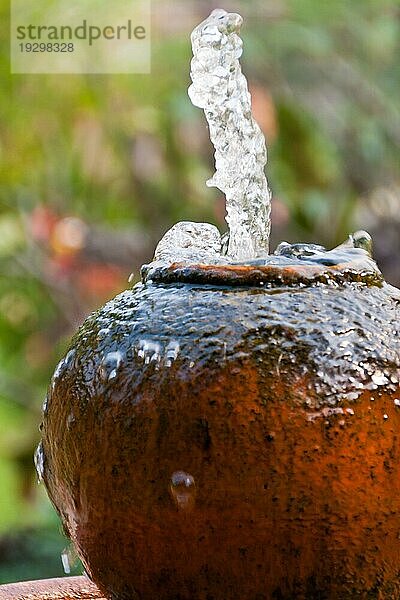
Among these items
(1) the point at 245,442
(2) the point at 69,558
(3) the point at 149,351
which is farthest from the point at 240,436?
(2) the point at 69,558

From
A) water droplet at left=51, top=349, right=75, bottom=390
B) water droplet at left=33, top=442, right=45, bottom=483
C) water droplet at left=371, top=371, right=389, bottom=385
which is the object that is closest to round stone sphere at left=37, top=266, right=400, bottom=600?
water droplet at left=371, top=371, right=389, bottom=385

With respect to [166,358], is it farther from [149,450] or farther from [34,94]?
[34,94]

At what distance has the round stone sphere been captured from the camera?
1.86 m

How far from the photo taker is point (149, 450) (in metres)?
1.91

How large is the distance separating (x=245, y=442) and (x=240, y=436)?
0.01 m

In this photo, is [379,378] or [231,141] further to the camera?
[231,141]

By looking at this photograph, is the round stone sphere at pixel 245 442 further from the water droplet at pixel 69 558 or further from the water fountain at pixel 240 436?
the water droplet at pixel 69 558

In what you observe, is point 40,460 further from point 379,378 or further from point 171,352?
point 379,378

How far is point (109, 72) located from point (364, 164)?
7.08 ft

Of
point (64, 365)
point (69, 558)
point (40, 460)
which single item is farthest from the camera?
point (69, 558)

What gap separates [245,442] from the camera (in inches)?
73.2

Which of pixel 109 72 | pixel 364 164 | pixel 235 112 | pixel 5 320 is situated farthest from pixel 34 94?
pixel 235 112

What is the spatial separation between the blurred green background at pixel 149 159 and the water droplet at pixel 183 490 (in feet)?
17.3

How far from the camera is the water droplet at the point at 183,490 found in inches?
73.9
